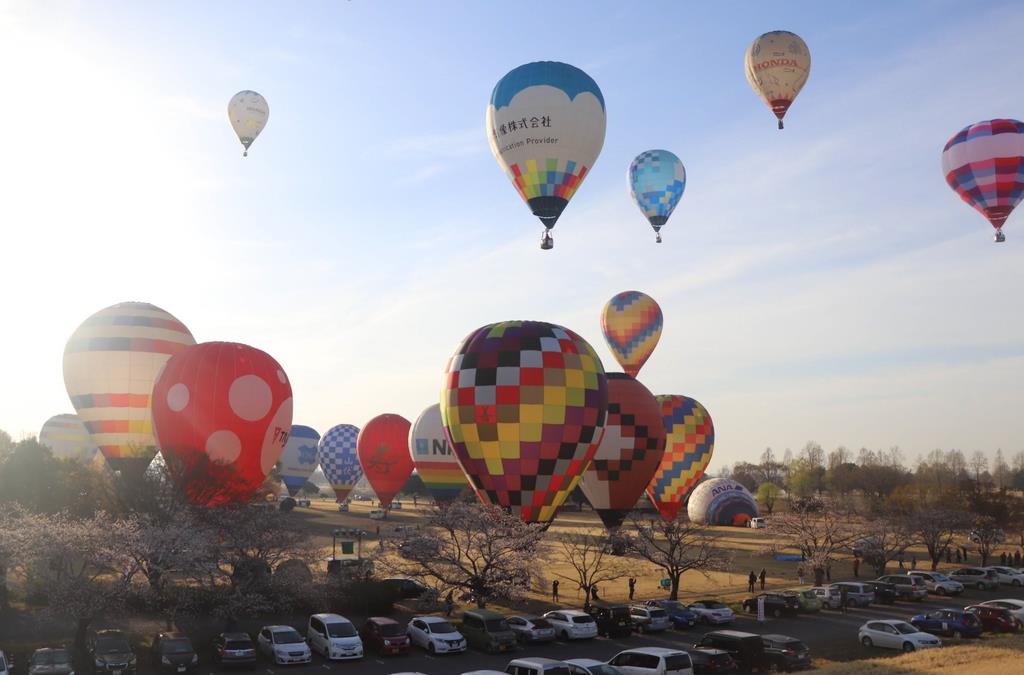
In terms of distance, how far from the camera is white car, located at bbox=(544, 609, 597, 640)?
28.8 meters

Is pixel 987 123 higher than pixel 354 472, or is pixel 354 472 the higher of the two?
pixel 987 123

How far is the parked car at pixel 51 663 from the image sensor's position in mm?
22109

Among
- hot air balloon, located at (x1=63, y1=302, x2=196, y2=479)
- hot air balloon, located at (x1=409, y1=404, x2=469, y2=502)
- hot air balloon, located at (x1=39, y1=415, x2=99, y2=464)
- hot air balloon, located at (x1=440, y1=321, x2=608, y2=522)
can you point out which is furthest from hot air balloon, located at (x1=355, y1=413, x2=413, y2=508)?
hot air balloon, located at (x1=440, y1=321, x2=608, y2=522)

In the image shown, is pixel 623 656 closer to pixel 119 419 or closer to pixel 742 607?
pixel 742 607

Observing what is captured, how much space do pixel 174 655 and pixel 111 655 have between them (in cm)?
152

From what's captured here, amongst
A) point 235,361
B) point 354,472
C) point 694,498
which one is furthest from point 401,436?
point 235,361

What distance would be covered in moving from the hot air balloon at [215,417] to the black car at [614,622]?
13.9 meters

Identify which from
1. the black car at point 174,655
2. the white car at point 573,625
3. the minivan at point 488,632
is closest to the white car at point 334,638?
the black car at point 174,655

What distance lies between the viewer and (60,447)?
213 feet

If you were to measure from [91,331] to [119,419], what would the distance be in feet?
12.5

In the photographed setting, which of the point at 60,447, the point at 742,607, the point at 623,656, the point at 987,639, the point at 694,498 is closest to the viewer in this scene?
the point at 623,656

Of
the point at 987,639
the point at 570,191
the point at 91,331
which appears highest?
the point at 570,191

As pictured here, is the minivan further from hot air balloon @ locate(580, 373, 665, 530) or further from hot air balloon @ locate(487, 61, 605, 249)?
hot air balloon @ locate(580, 373, 665, 530)

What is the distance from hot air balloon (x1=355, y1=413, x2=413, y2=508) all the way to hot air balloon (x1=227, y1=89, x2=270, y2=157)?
73.7ft
